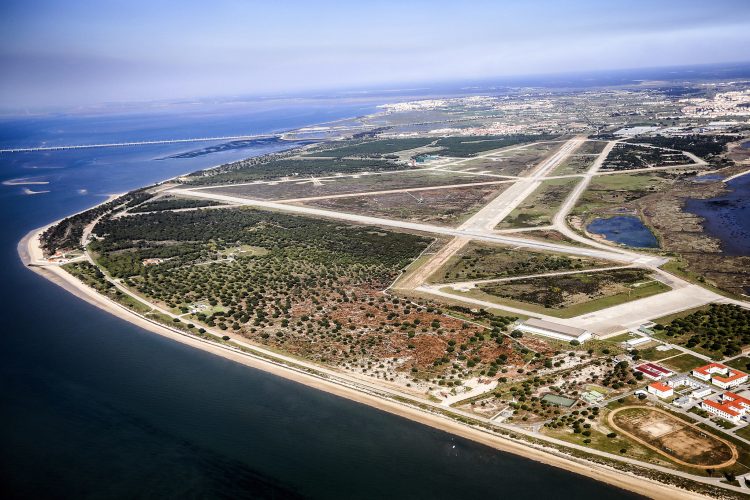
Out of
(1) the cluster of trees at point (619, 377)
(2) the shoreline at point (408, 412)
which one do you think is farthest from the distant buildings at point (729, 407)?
(2) the shoreline at point (408, 412)

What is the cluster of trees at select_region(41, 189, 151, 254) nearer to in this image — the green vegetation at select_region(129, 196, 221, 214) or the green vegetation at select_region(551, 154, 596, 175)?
the green vegetation at select_region(129, 196, 221, 214)

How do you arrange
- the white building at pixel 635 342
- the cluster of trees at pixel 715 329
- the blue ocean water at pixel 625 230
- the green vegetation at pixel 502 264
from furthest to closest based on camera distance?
the blue ocean water at pixel 625 230 < the green vegetation at pixel 502 264 < the white building at pixel 635 342 < the cluster of trees at pixel 715 329

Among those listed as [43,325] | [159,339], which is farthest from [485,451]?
[43,325]

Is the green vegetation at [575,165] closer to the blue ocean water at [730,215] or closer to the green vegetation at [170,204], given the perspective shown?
the blue ocean water at [730,215]

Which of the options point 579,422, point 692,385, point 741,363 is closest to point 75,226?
point 579,422

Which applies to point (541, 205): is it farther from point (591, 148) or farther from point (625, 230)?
point (591, 148)

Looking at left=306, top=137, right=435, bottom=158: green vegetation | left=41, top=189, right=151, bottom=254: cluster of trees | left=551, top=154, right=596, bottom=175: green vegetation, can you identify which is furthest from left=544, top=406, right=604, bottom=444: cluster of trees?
left=306, top=137, right=435, bottom=158: green vegetation

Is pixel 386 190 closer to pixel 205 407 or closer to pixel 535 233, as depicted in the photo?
pixel 535 233
